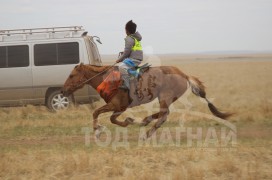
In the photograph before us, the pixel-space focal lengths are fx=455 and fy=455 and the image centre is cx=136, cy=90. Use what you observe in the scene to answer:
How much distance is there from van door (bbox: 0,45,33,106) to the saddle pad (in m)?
5.60

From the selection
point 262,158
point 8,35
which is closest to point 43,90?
point 8,35

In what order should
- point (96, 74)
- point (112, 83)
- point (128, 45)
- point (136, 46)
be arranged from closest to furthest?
point (128, 45) → point (136, 46) → point (112, 83) → point (96, 74)

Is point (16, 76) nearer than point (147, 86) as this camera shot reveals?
No

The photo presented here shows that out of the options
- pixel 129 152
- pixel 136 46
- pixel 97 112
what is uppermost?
pixel 136 46

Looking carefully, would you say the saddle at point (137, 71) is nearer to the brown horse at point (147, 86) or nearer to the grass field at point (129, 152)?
the brown horse at point (147, 86)

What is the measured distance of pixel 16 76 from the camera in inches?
593

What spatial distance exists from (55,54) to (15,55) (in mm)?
1345

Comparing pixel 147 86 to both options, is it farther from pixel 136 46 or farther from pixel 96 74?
pixel 96 74

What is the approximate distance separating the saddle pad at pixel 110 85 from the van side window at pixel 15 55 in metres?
5.75

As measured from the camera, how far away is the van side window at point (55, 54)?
14.9 m

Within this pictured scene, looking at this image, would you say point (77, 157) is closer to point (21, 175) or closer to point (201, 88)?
point (21, 175)

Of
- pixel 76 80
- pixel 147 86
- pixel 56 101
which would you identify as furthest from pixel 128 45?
pixel 56 101

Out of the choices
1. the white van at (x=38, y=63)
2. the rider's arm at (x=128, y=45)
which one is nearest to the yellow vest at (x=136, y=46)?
the rider's arm at (x=128, y=45)

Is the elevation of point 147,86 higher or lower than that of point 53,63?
lower
